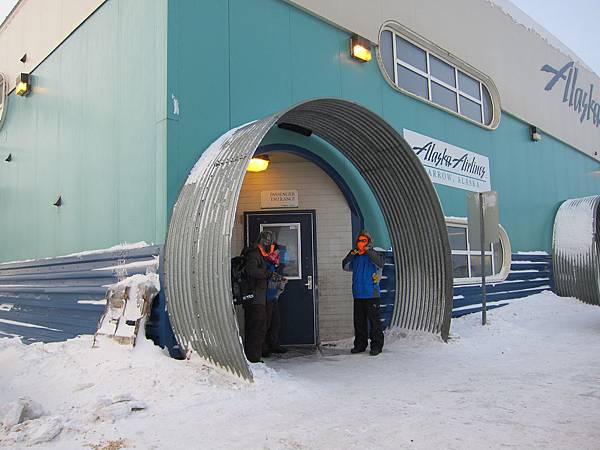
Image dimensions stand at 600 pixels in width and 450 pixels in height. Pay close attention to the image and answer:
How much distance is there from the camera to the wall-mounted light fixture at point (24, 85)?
9.80m

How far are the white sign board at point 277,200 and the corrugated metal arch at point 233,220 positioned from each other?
1.07 m

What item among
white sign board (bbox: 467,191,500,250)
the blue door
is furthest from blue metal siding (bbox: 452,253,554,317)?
the blue door

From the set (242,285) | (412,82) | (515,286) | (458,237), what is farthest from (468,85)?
(242,285)

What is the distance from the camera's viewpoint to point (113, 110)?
7.07 meters

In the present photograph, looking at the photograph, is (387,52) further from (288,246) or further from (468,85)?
(288,246)

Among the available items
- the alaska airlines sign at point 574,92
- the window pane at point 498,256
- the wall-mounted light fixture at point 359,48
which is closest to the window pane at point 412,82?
the wall-mounted light fixture at point 359,48

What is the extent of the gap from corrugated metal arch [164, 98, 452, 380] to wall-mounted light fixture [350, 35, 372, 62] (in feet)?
4.93

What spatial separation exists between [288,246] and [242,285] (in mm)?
2055

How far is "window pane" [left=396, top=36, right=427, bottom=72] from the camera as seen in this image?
9609mm

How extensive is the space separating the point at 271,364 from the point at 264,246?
4.65ft

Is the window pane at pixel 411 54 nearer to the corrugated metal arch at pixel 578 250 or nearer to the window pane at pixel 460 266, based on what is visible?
the window pane at pixel 460 266

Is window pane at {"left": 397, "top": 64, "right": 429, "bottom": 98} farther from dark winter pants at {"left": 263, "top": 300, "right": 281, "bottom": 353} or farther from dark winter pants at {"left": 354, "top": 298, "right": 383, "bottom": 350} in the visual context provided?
dark winter pants at {"left": 263, "top": 300, "right": 281, "bottom": 353}

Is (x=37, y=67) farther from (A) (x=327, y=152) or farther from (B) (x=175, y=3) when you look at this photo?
(A) (x=327, y=152)

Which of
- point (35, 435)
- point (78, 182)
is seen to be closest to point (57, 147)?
point (78, 182)
